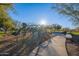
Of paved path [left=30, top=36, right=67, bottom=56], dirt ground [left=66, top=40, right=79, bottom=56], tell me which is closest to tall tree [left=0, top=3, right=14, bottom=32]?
paved path [left=30, top=36, right=67, bottom=56]

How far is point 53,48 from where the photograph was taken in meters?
1.93

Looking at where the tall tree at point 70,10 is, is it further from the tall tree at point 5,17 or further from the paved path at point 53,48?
the tall tree at point 5,17

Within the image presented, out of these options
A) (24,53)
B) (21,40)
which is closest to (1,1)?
(21,40)

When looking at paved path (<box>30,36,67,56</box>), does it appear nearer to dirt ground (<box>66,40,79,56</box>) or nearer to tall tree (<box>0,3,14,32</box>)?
dirt ground (<box>66,40,79,56</box>)

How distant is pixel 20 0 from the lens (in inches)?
76.9

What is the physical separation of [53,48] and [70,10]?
453 mm

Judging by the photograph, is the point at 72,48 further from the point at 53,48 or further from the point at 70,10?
the point at 70,10

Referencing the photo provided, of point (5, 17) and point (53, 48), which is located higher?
point (5, 17)

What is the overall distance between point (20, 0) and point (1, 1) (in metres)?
0.20

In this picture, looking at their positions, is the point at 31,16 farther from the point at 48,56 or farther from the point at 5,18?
the point at 48,56

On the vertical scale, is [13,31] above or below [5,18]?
below

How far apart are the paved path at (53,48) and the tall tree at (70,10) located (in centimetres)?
24

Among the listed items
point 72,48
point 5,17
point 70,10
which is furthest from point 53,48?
point 5,17

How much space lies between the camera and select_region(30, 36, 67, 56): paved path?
1915 millimetres
